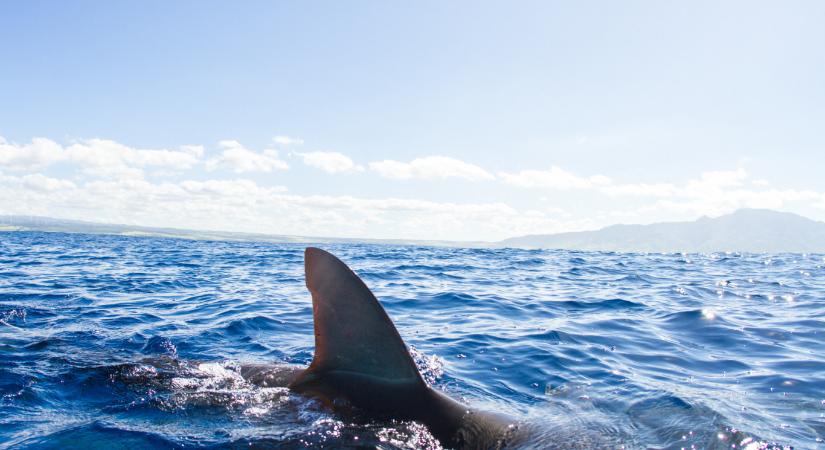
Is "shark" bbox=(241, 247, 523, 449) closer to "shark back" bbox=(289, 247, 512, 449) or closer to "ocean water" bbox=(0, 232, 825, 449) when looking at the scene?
"shark back" bbox=(289, 247, 512, 449)

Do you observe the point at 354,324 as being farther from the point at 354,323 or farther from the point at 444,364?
the point at 444,364

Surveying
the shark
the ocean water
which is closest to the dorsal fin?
the shark

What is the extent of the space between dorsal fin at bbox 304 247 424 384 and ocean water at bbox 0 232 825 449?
0.50m

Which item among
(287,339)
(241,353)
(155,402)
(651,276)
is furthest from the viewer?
(651,276)

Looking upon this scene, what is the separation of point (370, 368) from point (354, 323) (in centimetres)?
45

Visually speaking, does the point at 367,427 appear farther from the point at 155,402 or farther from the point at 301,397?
the point at 155,402

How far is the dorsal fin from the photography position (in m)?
4.96

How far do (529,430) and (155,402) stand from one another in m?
3.92

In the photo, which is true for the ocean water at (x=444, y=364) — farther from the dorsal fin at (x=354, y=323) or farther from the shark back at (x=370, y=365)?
the dorsal fin at (x=354, y=323)

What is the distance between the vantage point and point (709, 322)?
1286cm

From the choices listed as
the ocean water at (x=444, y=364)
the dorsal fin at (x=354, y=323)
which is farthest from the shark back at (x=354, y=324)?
the ocean water at (x=444, y=364)

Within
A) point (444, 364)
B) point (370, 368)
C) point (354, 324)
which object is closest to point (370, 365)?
point (370, 368)

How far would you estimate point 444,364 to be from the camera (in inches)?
→ 337

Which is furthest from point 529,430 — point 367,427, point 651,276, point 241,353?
point 651,276
